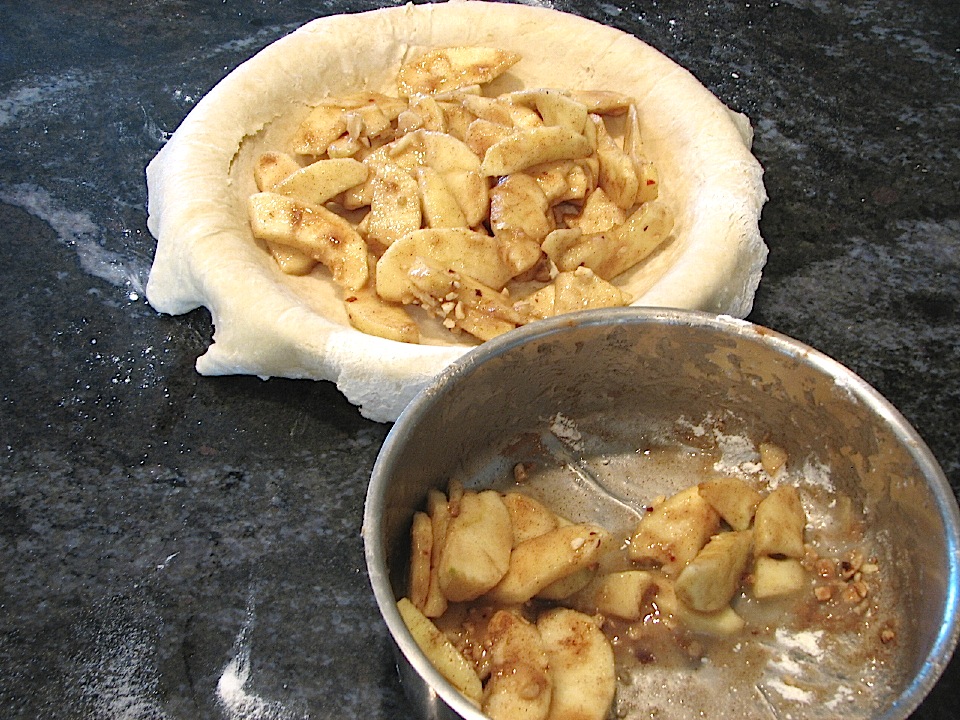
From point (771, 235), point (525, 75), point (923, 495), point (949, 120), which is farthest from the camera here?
point (949, 120)

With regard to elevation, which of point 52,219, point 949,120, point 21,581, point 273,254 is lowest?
point 21,581

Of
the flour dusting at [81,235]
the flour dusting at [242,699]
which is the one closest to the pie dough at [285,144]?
the flour dusting at [81,235]

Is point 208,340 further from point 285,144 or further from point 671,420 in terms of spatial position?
point 671,420

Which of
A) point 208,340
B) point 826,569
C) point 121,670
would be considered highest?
point 826,569

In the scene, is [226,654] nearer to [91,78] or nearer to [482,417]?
[482,417]

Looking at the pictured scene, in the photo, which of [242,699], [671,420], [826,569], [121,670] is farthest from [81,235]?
[826,569]

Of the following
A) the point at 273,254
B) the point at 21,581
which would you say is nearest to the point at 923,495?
the point at 273,254
